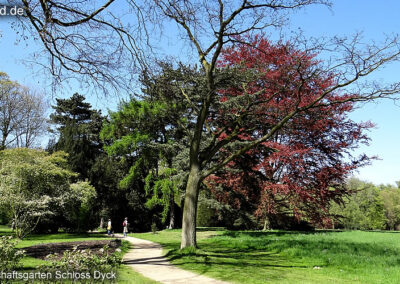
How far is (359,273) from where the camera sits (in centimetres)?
722

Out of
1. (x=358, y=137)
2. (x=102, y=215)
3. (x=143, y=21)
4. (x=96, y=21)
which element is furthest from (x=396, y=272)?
(x=102, y=215)

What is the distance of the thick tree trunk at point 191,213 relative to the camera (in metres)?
10.2

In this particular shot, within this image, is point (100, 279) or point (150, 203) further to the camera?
point (150, 203)

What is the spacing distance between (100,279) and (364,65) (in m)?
9.12

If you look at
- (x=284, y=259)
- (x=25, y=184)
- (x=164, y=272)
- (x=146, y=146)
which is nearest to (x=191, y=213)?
(x=164, y=272)

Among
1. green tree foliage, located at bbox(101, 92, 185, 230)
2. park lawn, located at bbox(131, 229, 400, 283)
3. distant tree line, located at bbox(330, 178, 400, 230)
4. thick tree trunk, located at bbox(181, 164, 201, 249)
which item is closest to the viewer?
park lawn, located at bbox(131, 229, 400, 283)

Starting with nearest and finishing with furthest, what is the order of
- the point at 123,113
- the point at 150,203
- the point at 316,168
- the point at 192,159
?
1. the point at 192,159
2. the point at 316,168
3. the point at 150,203
4. the point at 123,113

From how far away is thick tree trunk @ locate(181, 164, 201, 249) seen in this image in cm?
1022

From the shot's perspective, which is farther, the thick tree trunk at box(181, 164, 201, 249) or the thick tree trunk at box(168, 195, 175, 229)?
the thick tree trunk at box(168, 195, 175, 229)

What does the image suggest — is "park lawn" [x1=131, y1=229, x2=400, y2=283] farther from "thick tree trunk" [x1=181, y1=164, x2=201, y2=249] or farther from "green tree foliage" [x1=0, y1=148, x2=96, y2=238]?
"green tree foliage" [x1=0, y1=148, x2=96, y2=238]

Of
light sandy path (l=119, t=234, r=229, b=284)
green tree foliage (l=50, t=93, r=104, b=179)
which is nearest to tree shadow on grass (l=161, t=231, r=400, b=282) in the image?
light sandy path (l=119, t=234, r=229, b=284)

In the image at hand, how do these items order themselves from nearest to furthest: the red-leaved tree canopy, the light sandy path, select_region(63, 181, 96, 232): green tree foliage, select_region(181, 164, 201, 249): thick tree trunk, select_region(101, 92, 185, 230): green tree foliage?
the light sandy path < select_region(181, 164, 201, 249): thick tree trunk < the red-leaved tree canopy < select_region(63, 181, 96, 232): green tree foliage < select_region(101, 92, 185, 230): green tree foliage

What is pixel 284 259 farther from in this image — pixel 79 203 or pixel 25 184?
pixel 79 203

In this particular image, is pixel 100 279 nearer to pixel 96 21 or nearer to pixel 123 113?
pixel 96 21
